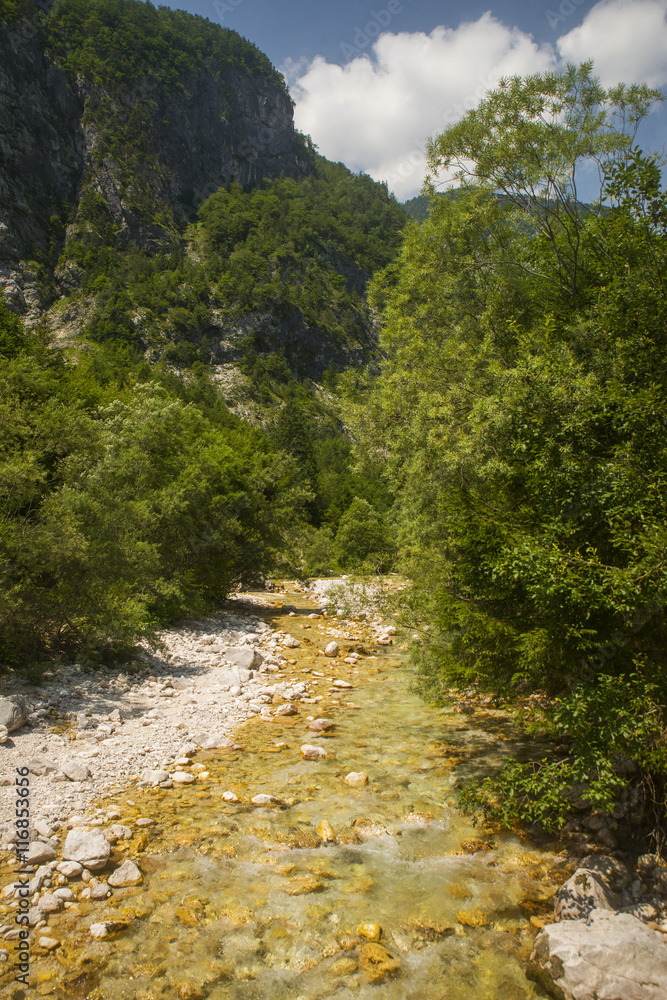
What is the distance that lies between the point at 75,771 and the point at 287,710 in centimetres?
465

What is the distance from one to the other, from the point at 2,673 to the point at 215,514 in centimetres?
1103

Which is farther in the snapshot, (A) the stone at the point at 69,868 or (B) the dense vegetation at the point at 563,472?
(A) the stone at the point at 69,868

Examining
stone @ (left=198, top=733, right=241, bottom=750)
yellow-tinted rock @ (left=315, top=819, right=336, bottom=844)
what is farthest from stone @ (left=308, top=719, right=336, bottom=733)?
yellow-tinted rock @ (left=315, top=819, right=336, bottom=844)

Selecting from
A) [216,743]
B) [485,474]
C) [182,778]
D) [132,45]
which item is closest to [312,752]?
[216,743]

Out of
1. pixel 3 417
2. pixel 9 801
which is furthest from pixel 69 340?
pixel 9 801

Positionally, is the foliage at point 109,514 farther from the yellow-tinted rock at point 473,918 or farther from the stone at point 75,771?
the yellow-tinted rock at point 473,918

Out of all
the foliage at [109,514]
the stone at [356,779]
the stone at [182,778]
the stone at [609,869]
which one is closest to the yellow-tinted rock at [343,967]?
the stone at [609,869]

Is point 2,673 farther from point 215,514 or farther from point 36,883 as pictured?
point 215,514

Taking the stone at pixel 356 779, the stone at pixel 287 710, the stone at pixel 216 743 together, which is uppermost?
the stone at pixel 356 779

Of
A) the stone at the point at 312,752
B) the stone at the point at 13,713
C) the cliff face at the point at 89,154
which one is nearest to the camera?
the stone at the point at 13,713

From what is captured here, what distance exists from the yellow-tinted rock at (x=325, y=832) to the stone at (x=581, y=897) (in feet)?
8.44

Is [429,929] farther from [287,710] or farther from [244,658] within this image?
[244,658]

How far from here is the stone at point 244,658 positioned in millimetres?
14086

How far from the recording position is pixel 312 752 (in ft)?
29.9
